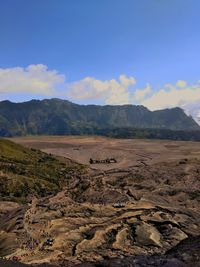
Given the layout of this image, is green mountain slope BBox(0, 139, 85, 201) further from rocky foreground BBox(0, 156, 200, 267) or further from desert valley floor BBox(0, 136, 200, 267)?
rocky foreground BBox(0, 156, 200, 267)

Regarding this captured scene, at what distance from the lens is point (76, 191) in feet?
240

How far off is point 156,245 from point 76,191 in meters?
28.9

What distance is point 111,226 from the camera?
50812mm

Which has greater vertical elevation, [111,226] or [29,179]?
[111,226]

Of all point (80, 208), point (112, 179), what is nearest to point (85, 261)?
point (80, 208)

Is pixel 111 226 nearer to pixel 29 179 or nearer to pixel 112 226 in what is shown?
pixel 112 226

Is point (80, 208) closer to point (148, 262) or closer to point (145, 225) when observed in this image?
point (145, 225)

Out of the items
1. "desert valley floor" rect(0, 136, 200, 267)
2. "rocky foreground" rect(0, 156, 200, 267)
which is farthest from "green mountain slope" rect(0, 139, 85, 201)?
"rocky foreground" rect(0, 156, 200, 267)

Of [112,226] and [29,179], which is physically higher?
[112,226]

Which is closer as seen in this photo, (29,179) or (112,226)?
(112,226)

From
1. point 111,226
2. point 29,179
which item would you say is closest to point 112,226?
point 111,226

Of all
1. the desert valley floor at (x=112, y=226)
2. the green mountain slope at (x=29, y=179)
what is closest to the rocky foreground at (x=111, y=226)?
the desert valley floor at (x=112, y=226)

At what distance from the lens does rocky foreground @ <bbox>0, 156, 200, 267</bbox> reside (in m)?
40.1

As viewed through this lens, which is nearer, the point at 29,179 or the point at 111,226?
the point at 111,226
